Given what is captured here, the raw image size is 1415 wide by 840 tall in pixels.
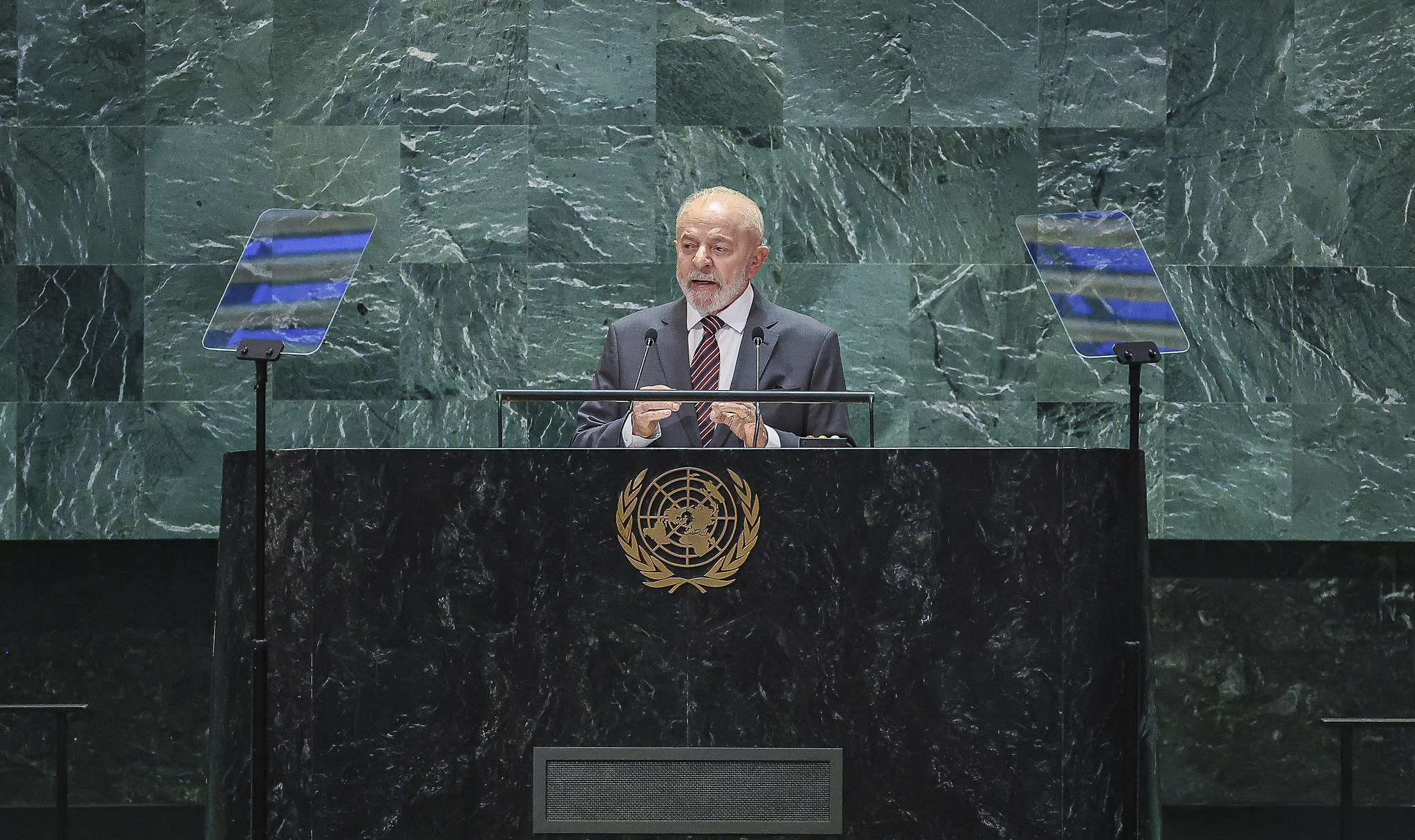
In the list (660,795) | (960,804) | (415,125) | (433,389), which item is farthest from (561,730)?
(415,125)

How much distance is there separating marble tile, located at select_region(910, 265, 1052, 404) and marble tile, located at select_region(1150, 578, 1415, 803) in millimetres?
1033

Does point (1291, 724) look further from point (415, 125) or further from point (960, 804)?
point (415, 125)

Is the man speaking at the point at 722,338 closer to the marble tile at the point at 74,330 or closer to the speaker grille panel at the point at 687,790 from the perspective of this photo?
the speaker grille panel at the point at 687,790

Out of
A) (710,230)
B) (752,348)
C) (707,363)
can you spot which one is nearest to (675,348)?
(707,363)

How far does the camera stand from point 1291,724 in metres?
4.67

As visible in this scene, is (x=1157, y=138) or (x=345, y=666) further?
(x=1157, y=138)

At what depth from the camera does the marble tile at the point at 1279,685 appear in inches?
183

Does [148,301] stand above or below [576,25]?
below

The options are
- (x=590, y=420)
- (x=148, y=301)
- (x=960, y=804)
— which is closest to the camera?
(x=960, y=804)

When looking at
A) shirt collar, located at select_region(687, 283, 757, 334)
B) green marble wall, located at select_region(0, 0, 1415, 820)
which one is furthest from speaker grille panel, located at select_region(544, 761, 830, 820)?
green marble wall, located at select_region(0, 0, 1415, 820)

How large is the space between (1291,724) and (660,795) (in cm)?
335

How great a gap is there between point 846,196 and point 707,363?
1.48 meters

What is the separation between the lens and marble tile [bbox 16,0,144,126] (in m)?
4.62

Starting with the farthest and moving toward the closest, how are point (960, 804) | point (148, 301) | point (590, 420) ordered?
point (148, 301) → point (590, 420) → point (960, 804)
